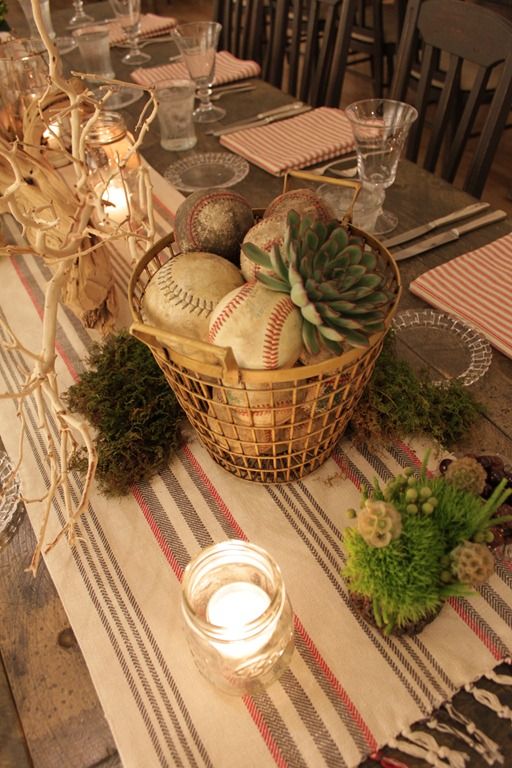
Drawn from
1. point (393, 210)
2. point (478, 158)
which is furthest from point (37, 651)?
point (478, 158)

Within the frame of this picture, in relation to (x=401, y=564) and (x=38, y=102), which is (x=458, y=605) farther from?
(x=38, y=102)

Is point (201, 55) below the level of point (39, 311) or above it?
above

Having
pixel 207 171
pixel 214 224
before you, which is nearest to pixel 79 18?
pixel 207 171

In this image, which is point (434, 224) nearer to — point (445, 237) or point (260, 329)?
point (445, 237)

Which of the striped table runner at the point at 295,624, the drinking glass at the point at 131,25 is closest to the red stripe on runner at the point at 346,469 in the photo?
the striped table runner at the point at 295,624

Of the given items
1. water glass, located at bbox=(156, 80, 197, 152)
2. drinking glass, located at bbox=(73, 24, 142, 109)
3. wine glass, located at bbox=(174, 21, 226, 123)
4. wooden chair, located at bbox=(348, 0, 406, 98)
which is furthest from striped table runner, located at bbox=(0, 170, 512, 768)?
wooden chair, located at bbox=(348, 0, 406, 98)

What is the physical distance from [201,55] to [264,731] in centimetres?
114

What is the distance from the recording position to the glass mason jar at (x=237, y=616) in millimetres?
389

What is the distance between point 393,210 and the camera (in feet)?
3.00

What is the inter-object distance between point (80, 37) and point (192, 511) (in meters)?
1.18

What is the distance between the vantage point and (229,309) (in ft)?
1.46

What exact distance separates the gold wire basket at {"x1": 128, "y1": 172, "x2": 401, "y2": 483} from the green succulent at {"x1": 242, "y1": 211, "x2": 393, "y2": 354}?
0.02 metres

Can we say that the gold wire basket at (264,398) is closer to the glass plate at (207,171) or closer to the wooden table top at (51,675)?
the wooden table top at (51,675)

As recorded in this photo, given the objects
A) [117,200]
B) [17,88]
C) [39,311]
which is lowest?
[39,311]
